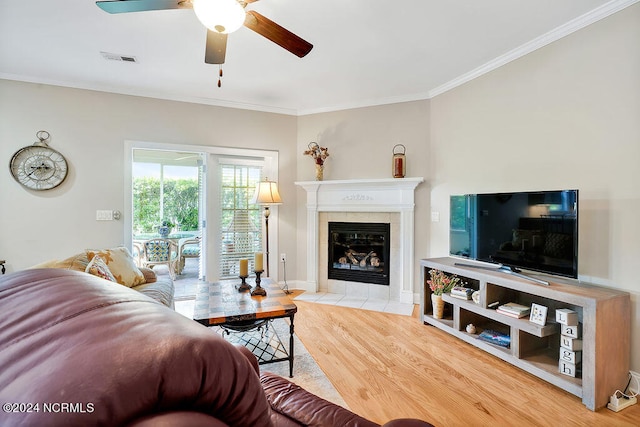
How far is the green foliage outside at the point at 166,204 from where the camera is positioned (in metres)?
7.30

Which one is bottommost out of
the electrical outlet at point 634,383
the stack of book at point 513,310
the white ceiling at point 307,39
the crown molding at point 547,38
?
the electrical outlet at point 634,383

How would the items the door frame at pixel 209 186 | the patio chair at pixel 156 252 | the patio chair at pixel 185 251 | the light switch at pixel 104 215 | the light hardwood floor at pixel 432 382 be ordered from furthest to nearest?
the patio chair at pixel 185 251, the patio chair at pixel 156 252, the door frame at pixel 209 186, the light switch at pixel 104 215, the light hardwood floor at pixel 432 382

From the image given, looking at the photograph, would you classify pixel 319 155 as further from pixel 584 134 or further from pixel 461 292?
pixel 584 134

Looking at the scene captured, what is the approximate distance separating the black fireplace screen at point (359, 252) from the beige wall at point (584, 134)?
1.39m

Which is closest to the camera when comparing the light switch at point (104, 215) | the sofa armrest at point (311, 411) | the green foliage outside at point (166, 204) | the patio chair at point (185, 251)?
the sofa armrest at point (311, 411)

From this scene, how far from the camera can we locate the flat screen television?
2201 mm

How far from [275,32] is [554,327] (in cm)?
281

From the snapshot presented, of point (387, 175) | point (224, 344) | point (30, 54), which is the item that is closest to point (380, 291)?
point (387, 175)

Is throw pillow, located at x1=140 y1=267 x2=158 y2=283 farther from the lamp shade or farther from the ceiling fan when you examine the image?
the ceiling fan

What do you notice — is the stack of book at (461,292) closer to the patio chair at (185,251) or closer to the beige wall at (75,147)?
the beige wall at (75,147)

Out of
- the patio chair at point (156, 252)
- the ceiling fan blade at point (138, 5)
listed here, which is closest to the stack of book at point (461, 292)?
the ceiling fan blade at point (138, 5)

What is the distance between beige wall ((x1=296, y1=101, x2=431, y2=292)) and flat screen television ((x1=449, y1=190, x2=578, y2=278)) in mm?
823

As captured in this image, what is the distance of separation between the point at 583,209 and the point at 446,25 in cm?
181

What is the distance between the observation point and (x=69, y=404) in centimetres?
33
